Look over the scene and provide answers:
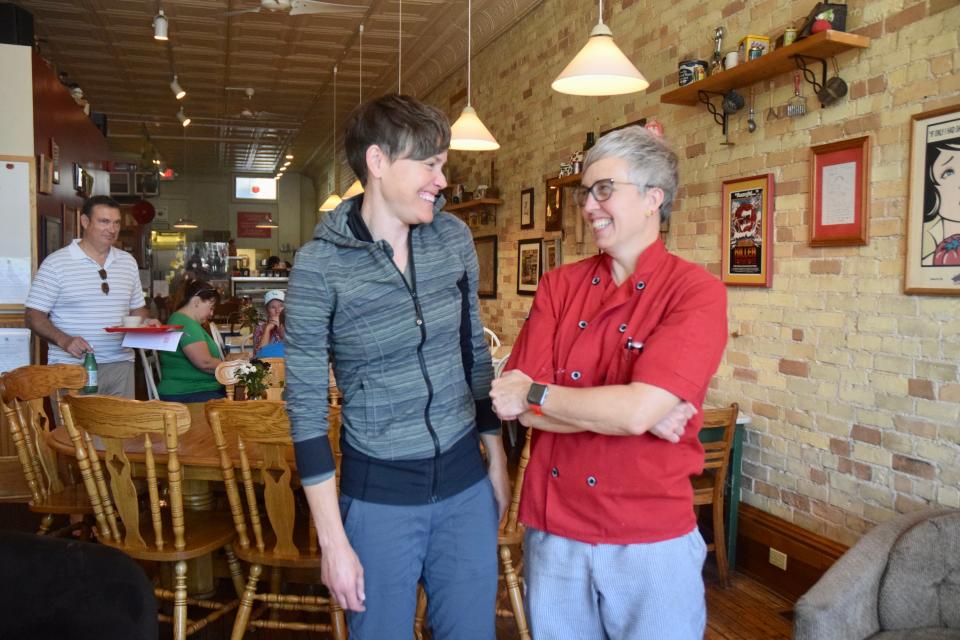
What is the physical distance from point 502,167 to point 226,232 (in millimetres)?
13895

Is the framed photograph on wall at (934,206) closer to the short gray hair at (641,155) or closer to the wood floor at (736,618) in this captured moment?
the wood floor at (736,618)

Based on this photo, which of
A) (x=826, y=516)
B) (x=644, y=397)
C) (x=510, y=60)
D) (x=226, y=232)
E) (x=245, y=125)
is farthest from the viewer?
(x=226, y=232)

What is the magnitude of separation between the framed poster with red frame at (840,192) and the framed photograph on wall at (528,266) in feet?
9.38

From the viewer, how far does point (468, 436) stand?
180cm

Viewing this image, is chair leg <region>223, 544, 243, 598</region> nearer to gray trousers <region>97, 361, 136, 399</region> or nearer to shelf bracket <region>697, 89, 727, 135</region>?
gray trousers <region>97, 361, 136, 399</region>

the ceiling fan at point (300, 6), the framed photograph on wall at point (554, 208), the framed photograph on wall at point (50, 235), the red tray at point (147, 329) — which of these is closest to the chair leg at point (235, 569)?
the red tray at point (147, 329)

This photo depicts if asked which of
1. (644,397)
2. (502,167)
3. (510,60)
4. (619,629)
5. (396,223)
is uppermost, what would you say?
(510,60)

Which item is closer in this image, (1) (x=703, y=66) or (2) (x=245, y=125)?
(1) (x=703, y=66)

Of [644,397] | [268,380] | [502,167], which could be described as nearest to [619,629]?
[644,397]

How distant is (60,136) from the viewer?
A: 6.66 metres

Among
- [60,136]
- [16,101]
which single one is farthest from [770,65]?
[60,136]

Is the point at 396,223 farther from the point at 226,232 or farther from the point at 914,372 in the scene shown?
the point at 226,232

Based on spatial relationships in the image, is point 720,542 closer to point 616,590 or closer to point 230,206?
point 616,590

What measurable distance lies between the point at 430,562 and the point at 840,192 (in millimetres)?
2507
